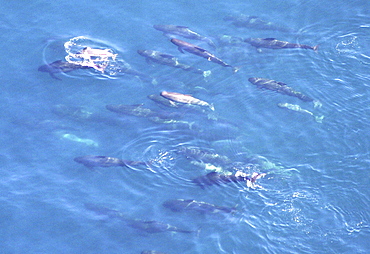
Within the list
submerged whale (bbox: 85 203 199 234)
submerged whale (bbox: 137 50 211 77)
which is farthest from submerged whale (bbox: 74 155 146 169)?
submerged whale (bbox: 137 50 211 77)

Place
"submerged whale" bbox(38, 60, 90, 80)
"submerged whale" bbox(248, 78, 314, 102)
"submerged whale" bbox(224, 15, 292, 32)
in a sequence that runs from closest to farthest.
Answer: "submerged whale" bbox(248, 78, 314, 102)
"submerged whale" bbox(38, 60, 90, 80)
"submerged whale" bbox(224, 15, 292, 32)

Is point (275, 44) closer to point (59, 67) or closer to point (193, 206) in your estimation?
point (193, 206)

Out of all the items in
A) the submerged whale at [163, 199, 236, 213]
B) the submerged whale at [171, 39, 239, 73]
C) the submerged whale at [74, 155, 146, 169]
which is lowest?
the submerged whale at [163, 199, 236, 213]

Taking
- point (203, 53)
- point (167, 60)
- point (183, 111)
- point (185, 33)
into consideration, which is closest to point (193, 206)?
point (183, 111)

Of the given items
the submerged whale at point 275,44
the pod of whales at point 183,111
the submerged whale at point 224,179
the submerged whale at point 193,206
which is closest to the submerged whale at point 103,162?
the pod of whales at point 183,111

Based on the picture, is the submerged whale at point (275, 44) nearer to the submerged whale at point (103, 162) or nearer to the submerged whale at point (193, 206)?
the submerged whale at point (103, 162)

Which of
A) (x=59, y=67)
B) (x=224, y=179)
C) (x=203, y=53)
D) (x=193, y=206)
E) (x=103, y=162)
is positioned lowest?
(x=193, y=206)

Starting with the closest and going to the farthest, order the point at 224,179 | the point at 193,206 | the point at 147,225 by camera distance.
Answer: the point at 147,225 < the point at 193,206 < the point at 224,179

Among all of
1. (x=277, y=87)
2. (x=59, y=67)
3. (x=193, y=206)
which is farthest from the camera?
(x=59, y=67)

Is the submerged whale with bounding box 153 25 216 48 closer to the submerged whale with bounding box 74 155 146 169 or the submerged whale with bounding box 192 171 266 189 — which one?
the submerged whale with bounding box 74 155 146 169
